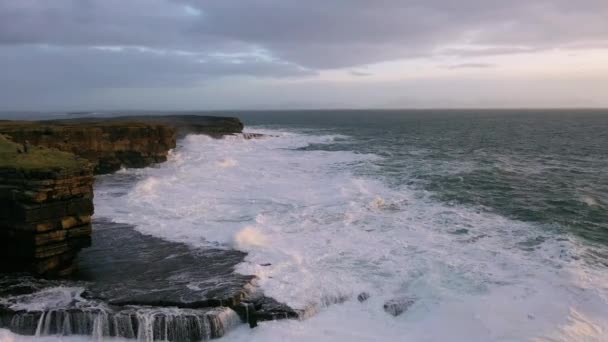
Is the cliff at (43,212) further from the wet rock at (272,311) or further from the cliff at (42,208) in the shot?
the wet rock at (272,311)

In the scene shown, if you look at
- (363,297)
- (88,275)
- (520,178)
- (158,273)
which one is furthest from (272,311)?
(520,178)

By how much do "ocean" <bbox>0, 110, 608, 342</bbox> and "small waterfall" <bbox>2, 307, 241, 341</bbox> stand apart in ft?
1.39

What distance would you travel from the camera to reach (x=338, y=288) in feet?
48.1

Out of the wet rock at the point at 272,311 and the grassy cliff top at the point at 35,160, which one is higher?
the grassy cliff top at the point at 35,160

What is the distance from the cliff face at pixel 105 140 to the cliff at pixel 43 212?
16370mm

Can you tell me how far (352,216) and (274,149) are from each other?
31.3 metres

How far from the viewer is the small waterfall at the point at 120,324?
12.4 m

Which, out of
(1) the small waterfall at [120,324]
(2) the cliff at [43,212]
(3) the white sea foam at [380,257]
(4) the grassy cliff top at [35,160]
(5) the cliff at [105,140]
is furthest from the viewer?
(5) the cliff at [105,140]

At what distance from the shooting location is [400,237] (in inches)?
768

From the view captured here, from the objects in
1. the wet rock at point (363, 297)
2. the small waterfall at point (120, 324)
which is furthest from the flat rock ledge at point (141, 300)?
the wet rock at point (363, 297)

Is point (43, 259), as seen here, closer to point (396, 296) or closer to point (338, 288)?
point (338, 288)

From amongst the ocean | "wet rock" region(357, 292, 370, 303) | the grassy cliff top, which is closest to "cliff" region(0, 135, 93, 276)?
the grassy cliff top

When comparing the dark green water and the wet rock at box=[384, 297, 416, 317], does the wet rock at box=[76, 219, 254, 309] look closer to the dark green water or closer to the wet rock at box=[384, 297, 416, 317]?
the wet rock at box=[384, 297, 416, 317]

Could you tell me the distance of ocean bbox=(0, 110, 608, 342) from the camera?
42.8 ft
